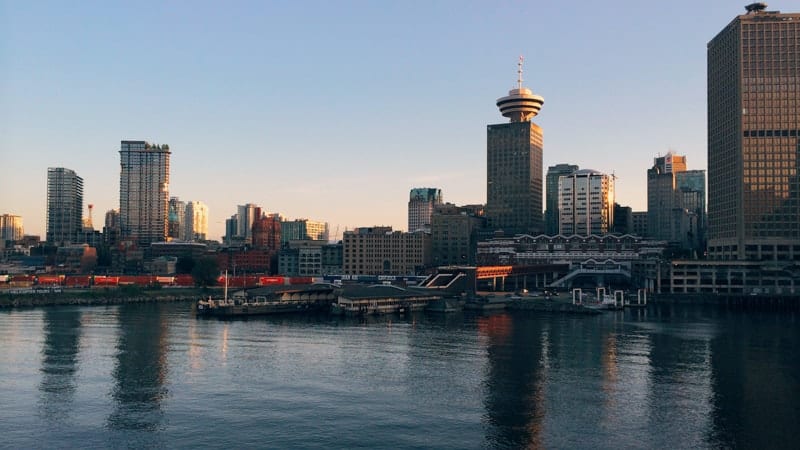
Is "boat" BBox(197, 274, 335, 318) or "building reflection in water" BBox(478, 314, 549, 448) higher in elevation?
"boat" BBox(197, 274, 335, 318)

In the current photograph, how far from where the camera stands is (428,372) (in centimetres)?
7344

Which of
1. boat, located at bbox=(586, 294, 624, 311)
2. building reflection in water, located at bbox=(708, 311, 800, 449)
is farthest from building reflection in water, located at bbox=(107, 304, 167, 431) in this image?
boat, located at bbox=(586, 294, 624, 311)

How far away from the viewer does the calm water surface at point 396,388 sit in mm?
50062

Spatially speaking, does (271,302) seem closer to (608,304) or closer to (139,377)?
(139,377)

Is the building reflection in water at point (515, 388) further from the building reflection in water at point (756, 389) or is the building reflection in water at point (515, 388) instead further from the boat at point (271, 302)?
the boat at point (271, 302)

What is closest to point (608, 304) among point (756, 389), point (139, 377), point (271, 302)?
point (271, 302)

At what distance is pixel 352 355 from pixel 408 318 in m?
55.5

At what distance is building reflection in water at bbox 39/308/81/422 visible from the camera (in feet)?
186

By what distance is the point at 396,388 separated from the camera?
65.4m

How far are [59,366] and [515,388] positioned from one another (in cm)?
5109

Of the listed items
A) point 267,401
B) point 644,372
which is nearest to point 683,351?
point 644,372

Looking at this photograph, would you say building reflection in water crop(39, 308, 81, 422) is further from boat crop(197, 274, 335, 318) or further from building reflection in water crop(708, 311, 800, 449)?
building reflection in water crop(708, 311, 800, 449)

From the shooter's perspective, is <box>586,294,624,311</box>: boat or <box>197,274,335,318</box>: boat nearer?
<box>197,274,335,318</box>: boat

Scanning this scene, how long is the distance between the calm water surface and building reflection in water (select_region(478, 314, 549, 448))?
25 cm
